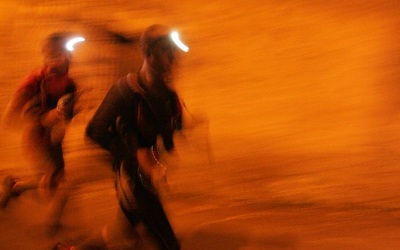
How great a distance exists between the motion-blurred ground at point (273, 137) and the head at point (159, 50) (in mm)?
890

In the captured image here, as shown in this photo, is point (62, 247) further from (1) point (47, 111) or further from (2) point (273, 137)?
(2) point (273, 137)

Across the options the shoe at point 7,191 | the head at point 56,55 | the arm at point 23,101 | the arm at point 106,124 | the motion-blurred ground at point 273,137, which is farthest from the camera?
the shoe at point 7,191

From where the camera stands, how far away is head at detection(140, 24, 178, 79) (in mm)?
3426

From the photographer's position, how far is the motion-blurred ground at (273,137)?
4.67 m

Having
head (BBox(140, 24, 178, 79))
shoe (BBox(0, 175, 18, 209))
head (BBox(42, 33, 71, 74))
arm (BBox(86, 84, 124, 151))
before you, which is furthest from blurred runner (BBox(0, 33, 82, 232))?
head (BBox(140, 24, 178, 79))

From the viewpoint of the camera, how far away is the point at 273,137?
5.39m

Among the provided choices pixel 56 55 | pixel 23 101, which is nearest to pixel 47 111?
pixel 23 101

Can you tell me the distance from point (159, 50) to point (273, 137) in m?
2.23

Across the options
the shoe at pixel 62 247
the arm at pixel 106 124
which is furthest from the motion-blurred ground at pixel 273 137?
the arm at pixel 106 124

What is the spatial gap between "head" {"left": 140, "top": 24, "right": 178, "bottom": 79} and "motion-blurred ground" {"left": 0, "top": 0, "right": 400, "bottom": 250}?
35.0 inches

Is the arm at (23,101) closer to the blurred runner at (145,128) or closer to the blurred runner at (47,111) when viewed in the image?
the blurred runner at (47,111)

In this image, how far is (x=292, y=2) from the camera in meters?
5.40

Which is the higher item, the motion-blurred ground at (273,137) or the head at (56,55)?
the head at (56,55)

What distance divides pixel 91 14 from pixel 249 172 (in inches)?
98.5
